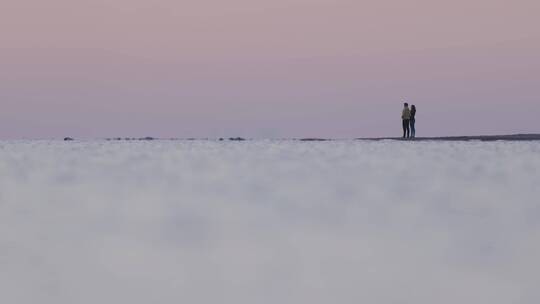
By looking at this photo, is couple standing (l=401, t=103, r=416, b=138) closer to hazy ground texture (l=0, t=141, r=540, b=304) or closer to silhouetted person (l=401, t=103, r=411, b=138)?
silhouetted person (l=401, t=103, r=411, b=138)

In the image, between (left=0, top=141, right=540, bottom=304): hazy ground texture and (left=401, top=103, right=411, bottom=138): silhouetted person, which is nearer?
(left=0, top=141, right=540, bottom=304): hazy ground texture

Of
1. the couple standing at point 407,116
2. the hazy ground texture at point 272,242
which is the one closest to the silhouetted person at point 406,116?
the couple standing at point 407,116

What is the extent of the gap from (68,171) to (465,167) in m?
7.13

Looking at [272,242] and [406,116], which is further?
[406,116]

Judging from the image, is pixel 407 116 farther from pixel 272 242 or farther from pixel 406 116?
pixel 272 242

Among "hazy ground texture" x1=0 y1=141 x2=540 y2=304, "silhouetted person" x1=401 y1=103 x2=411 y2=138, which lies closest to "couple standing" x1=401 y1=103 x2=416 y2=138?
"silhouetted person" x1=401 y1=103 x2=411 y2=138

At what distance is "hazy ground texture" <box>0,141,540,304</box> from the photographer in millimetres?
4574

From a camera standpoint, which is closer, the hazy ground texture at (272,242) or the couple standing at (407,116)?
the hazy ground texture at (272,242)

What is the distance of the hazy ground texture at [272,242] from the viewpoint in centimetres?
457

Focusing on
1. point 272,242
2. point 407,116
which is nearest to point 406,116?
point 407,116

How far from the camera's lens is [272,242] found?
20.4 ft

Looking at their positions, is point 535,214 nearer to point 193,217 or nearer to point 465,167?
point 193,217

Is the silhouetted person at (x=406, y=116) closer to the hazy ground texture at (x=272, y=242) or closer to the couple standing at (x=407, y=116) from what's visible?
the couple standing at (x=407, y=116)

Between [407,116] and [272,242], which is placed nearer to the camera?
[272,242]
